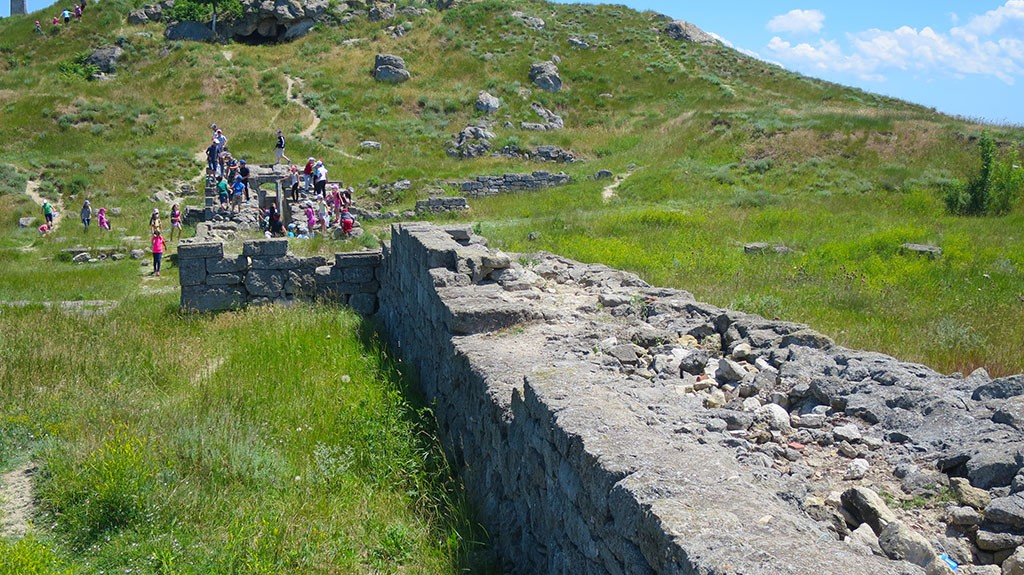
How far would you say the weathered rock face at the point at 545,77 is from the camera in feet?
153

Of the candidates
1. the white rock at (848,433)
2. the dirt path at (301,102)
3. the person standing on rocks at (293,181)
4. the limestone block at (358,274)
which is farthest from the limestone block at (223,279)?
the dirt path at (301,102)

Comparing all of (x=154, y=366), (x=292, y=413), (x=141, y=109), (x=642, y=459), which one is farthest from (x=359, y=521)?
(x=141, y=109)

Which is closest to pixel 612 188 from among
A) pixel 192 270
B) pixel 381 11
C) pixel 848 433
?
pixel 192 270

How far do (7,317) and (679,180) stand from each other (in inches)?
751

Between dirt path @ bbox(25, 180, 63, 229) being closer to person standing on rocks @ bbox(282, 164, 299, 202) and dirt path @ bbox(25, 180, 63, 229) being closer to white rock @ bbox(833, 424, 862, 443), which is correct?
person standing on rocks @ bbox(282, 164, 299, 202)

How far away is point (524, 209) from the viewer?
74.9ft

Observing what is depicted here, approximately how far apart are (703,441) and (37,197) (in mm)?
30945

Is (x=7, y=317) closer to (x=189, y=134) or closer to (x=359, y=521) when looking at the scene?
(x=359, y=521)

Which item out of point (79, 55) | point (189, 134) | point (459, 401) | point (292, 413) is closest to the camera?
point (459, 401)

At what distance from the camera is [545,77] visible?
153 ft

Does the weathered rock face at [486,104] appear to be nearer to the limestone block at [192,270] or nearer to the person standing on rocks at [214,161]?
the person standing on rocks at [214,161]

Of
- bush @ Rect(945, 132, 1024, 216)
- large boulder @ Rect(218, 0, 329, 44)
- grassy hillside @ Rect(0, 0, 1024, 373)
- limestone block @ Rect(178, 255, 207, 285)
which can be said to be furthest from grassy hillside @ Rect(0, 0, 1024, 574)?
large boulder @ Rect(218, 0, 329, 44)

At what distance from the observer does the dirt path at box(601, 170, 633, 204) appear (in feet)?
78.8

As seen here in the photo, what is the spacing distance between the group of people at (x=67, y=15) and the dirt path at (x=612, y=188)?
45.3m
